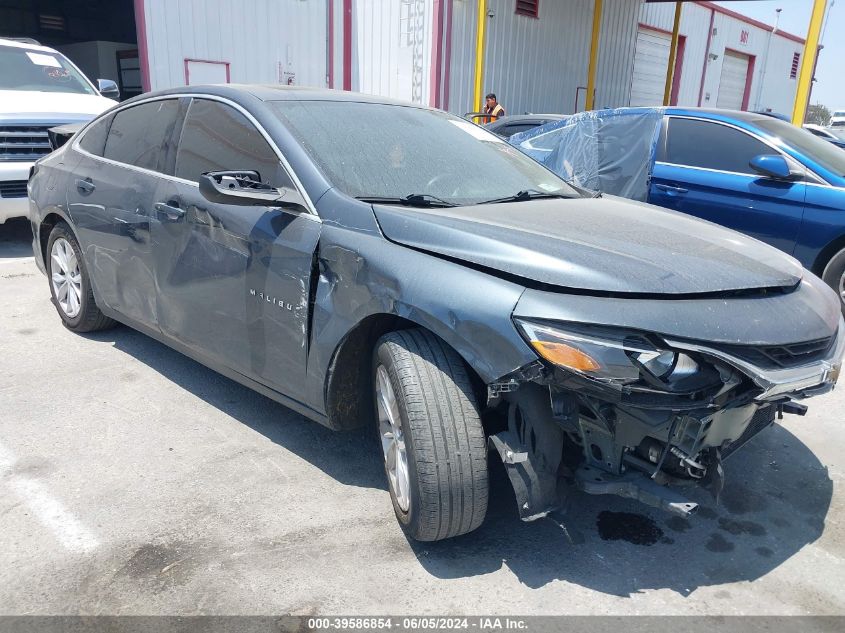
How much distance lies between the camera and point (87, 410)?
3756mm

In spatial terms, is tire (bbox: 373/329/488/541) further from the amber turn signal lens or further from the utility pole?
the utility pole

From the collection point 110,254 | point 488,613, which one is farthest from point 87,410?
point 488,613

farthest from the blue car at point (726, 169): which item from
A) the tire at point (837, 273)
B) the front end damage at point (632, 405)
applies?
the front end damage at point (632, 405)

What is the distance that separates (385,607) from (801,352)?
1648 millimetres

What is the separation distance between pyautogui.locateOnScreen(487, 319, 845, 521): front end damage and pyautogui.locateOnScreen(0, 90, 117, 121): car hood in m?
6.75

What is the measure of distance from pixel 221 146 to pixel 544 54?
1339cm

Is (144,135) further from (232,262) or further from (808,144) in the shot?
(808,144)

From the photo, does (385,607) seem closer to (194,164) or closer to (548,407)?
(548,407)

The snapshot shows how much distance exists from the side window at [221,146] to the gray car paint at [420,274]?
3.2 inches

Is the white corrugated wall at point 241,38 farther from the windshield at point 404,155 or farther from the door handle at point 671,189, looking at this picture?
the windshield at point 404,155

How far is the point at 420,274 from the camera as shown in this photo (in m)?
2.50

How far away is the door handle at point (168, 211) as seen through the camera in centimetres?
348

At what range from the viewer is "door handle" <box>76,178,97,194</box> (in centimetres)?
421

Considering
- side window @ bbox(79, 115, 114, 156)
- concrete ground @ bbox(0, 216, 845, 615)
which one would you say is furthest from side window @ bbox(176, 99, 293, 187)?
concrete ground @ bbox(0, 216, 845, 615)
